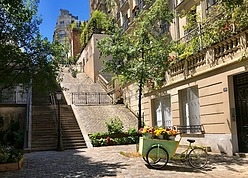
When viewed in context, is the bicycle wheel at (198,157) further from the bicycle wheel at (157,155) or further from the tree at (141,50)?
the tree at (141,50)

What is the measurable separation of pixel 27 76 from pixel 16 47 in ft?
4.29

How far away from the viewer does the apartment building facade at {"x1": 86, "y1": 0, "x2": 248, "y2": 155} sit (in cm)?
1094

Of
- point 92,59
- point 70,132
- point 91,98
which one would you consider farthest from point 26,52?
point 92,59

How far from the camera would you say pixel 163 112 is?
55.9 ft

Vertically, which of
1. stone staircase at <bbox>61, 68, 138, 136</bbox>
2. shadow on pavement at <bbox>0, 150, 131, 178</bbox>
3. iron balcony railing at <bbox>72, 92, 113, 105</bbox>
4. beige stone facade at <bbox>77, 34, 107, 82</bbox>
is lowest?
shadow on pavement at <bbox>0, 150, 131, 178</bbox>

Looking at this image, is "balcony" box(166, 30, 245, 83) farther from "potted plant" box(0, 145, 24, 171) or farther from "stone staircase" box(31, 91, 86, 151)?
"potted plant" box(0, 145, 24, 171)

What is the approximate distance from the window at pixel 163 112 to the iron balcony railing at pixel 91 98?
26.7 feet

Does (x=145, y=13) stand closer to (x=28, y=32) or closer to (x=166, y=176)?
(x=28, y=32)

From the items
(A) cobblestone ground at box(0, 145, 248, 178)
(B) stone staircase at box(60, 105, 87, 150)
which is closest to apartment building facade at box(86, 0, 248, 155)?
(A) cobblestone ground at box(0, 145, 248, 178)

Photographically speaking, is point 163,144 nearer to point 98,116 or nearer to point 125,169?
point 125,169

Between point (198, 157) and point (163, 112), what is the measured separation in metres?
7.83

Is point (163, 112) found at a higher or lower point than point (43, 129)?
higher

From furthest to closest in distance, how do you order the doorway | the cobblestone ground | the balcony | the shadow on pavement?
the doorway → the balcony → the shadow on pavement → the cobblestone ground

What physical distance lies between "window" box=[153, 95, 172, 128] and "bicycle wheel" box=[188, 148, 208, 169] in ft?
22.6
